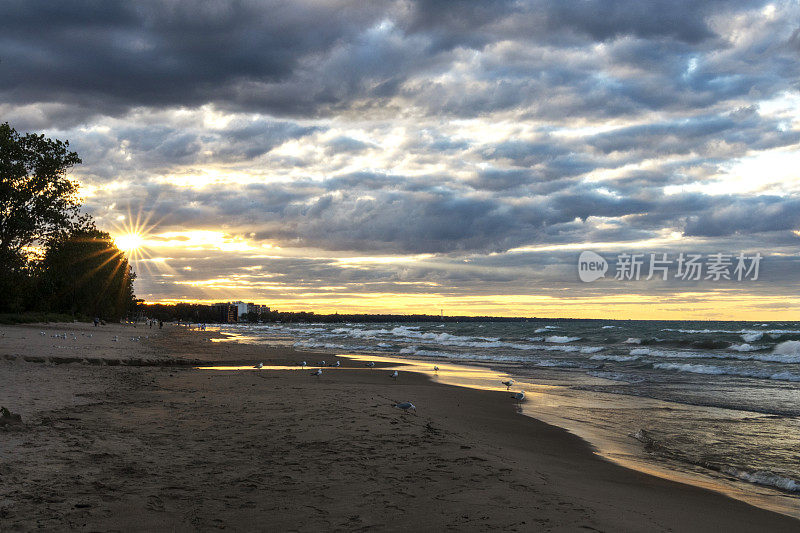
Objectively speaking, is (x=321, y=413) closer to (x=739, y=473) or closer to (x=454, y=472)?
(x=454, y=472)

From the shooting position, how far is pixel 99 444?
7.15m

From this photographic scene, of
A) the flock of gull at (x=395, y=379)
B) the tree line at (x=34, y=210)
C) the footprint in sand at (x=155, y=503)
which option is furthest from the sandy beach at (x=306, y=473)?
the tree line at (x=34, y=210)

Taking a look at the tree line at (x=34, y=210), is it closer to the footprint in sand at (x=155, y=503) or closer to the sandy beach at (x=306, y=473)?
the sandy beach at (x=306, y=473)

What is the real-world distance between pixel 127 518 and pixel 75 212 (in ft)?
86.6

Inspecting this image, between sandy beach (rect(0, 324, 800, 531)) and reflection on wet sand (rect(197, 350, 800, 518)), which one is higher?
sandy beach (rect(0, 324, 800, 531))

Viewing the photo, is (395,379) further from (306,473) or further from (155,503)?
(155,503)

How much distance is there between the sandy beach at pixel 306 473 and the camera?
15.9 feet

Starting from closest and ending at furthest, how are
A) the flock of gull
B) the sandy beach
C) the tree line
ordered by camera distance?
the sandy beach, the flock of gull, the tree line

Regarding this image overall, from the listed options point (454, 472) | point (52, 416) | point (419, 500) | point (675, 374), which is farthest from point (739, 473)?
point (675, 374)

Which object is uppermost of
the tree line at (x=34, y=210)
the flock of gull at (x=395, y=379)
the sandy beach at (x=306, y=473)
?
the tree line at (x=34, y=210)

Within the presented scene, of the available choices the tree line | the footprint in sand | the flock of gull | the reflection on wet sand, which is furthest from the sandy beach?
the tree line

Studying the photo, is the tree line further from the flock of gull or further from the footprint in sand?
the footprint in sand

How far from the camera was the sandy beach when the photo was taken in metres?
4.84

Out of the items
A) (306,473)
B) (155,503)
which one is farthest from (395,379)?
(155,503)
